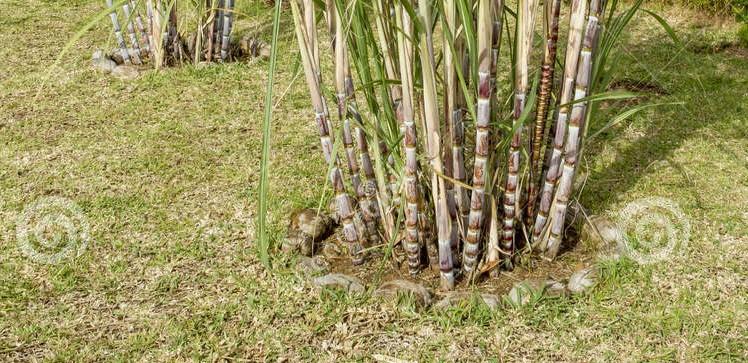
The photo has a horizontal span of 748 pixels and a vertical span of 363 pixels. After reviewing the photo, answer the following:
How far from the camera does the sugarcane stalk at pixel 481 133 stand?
1.70 m

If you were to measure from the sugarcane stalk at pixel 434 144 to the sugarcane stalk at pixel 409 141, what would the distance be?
31 mm

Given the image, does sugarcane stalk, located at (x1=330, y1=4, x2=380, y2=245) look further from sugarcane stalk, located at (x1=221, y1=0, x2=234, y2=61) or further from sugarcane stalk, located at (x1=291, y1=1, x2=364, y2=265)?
sugarcane stalk, located at (x1=221, y1=0, x2=234, y2=61)

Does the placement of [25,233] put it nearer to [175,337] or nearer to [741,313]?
[175,337]

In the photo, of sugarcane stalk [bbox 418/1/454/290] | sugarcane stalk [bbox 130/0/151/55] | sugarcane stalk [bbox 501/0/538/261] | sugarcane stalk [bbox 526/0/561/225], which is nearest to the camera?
sugarcane stalk [bbox 418/1/454/290]

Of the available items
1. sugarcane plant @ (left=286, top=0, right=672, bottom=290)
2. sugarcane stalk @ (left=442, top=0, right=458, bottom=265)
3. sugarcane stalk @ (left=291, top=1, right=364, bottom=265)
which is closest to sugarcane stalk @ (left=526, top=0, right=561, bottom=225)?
sugarcane plant @ (left=286, top=0, right=672, bottom=290)

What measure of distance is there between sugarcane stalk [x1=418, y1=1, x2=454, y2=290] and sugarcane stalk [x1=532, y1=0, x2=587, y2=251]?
288mm

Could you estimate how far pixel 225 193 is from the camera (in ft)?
9.20

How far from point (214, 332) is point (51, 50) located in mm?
2972

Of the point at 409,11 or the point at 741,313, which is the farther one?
the point at 741,313

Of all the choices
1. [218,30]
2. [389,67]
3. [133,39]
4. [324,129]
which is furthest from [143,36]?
[389,67]

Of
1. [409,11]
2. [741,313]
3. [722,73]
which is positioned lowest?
[741,313]

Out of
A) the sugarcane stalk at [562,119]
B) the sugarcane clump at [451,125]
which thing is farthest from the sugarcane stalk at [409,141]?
the sugarcane stalk at [562,119]

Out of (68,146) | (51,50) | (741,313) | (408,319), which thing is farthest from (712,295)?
(51,50)

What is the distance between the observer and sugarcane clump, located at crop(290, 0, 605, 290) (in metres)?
1.71
